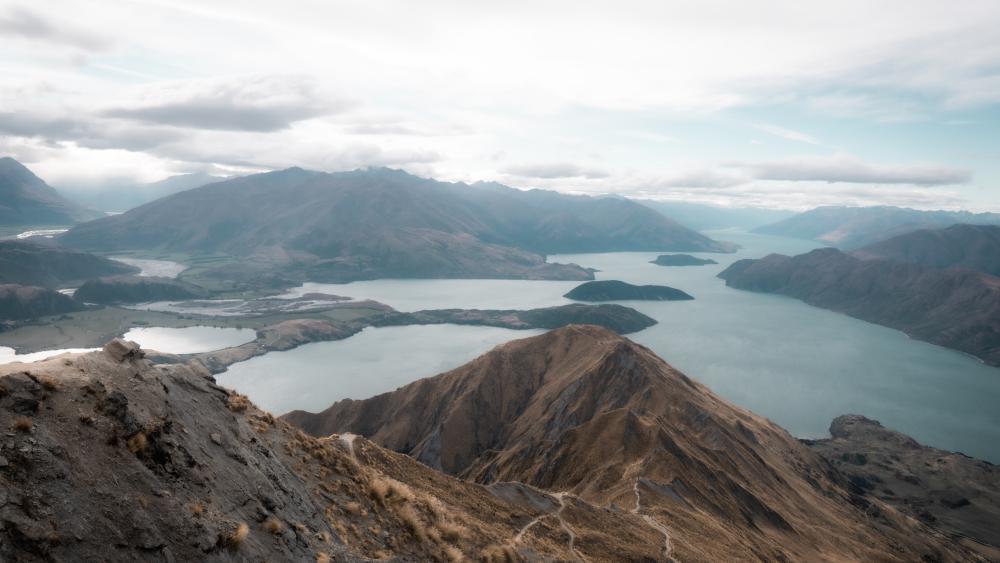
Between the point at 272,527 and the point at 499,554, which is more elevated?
the point at 272,527

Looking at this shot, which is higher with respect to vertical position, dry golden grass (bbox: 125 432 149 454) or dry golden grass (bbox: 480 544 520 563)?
dry golden grass (bbox: 125 432 149 454)

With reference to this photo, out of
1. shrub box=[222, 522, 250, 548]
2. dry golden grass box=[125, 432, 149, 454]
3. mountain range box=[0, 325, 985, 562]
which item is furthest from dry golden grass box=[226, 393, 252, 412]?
shrub box=[222, 522, 250, 548]

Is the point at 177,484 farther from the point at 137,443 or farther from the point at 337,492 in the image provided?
the point at 337,492

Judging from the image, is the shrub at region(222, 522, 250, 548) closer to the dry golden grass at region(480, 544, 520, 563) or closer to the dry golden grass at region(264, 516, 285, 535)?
the dry golden grass at region(264, 516, 285, 535)

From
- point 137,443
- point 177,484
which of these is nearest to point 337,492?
point 177,484

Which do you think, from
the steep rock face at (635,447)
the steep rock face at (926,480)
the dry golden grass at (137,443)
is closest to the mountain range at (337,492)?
the dry golden grass at (137,443)

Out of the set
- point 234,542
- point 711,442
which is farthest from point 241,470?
point 711,442
